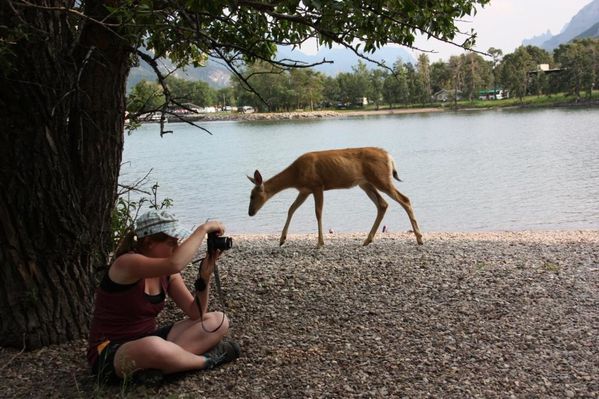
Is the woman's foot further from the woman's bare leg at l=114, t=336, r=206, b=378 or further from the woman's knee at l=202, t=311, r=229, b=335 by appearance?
the woman's bare leg at l=114, t=336, r=206, b=378

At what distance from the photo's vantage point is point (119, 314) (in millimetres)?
3787

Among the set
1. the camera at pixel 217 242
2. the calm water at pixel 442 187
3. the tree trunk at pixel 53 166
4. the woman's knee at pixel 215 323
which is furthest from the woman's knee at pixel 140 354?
the calm water at pixel 442 187

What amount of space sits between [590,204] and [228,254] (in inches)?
499

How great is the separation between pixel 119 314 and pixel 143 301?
0.16 meters

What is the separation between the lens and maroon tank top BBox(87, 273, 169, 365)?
3.71 meters

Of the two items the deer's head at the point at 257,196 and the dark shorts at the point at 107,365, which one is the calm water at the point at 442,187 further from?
the dark shorts at the point at 107,365

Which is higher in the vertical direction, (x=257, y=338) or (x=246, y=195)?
(x=257, y=338)

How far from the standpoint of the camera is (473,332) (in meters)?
4.59

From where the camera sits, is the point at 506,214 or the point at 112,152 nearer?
the point at 112,152

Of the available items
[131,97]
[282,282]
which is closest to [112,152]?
[131,97]

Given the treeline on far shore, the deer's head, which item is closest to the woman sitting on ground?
the deer's head

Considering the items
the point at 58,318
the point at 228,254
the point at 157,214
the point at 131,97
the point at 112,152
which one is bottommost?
the point at 228,254

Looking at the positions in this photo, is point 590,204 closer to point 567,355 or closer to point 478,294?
point 478,294

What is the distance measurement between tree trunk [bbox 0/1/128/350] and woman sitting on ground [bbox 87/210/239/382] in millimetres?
782
